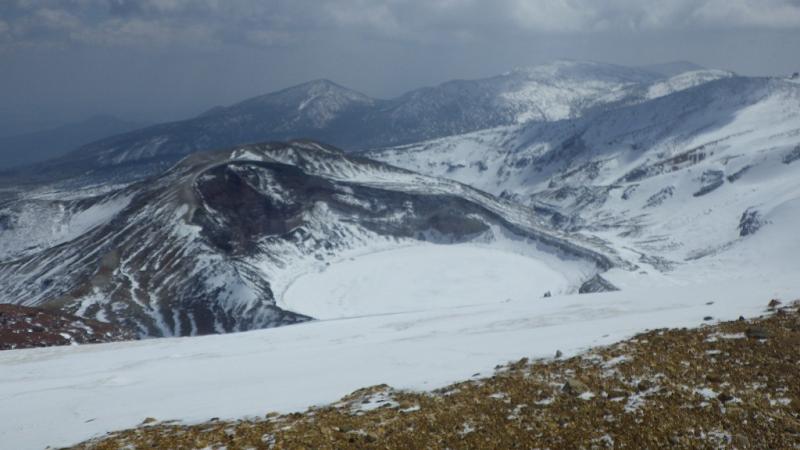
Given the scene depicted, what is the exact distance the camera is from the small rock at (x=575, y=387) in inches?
572

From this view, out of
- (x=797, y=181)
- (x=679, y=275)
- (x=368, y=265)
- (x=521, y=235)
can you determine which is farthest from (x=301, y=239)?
(x=797, y=181)

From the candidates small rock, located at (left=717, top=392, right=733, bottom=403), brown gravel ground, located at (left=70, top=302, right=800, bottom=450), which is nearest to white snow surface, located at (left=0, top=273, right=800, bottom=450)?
brown gravel ground, located at (left=70, top=302, right=800, bottom=450)

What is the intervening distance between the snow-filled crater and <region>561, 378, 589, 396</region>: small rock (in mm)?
92580

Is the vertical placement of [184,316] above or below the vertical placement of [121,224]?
Result: below

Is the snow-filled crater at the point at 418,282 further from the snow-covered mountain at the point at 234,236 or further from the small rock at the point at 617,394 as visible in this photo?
the small rock at the point at 617,394

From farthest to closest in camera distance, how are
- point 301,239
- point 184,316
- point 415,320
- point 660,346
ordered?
point 301,239, point 184,316, point 415,320, point 660,346

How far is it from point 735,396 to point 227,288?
10937 centimetres

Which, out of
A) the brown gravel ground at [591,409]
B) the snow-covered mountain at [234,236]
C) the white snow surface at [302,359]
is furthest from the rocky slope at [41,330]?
the brown gravel ground at [591,409]

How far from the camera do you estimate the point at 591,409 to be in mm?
13242

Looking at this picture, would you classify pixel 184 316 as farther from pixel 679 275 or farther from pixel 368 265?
pixel 679 275

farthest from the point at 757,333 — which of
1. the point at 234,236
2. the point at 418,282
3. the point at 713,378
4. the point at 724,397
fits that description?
the point at 234,236

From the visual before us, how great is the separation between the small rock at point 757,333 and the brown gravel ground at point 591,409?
4 cm

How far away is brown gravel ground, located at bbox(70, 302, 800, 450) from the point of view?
1179cm

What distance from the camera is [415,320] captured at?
34.2 m
